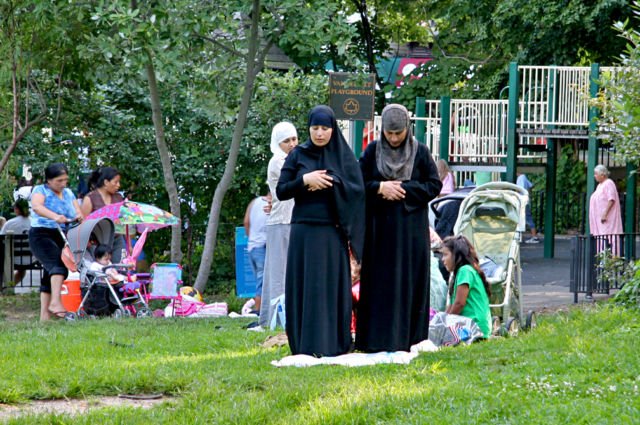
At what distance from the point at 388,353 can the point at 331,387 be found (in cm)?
166

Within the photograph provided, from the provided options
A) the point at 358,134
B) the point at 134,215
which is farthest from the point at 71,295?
the point at 358,134

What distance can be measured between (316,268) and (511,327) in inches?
107

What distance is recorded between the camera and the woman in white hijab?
1134cm

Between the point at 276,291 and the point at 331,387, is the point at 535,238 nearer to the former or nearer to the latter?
the point at 276,291

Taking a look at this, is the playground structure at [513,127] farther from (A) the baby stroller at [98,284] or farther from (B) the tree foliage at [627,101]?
(B) the tree foliage at [627,101]

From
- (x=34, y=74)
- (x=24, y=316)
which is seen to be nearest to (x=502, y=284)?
(x=24, y=316)

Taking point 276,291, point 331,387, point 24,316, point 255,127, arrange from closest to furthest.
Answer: point 331,387 → point 276,291 → point 24,316 → point 255,127

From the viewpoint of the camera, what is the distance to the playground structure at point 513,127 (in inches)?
803

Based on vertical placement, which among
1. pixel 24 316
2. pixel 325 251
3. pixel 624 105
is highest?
pixel 624 105

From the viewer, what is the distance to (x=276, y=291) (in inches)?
453

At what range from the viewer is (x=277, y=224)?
11484 millimetres

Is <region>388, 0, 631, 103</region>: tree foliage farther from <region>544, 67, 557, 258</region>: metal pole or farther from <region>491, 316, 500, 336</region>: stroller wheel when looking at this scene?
<region>491, 316, 500, 336</region>: stroller wheel

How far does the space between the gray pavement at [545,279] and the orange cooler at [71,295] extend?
5410 mm

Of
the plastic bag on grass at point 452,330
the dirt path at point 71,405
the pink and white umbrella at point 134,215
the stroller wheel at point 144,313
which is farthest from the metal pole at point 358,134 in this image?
the dirt path at point 71,405
